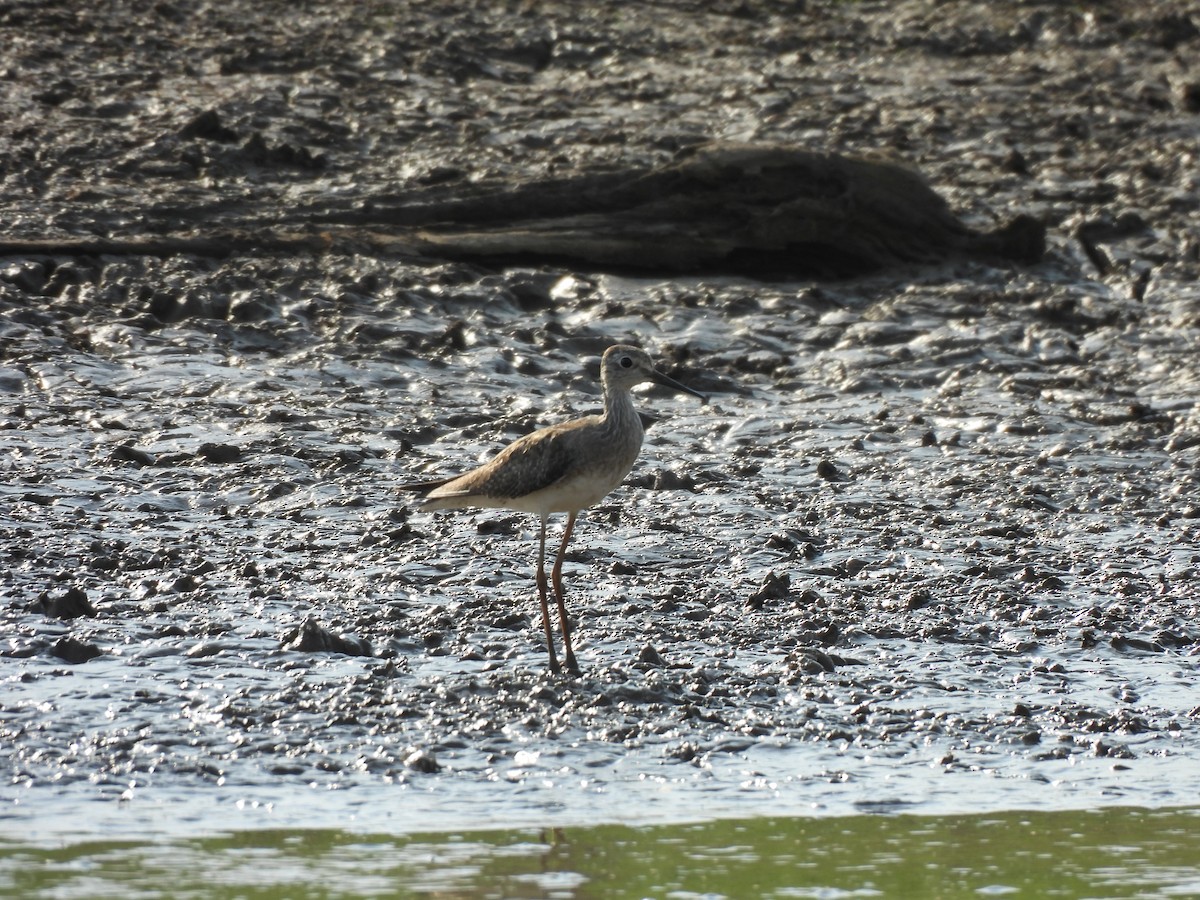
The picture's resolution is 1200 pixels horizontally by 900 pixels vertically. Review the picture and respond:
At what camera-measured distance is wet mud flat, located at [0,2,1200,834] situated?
6.81m

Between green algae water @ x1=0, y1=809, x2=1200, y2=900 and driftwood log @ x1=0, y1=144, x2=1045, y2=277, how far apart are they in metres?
6.78

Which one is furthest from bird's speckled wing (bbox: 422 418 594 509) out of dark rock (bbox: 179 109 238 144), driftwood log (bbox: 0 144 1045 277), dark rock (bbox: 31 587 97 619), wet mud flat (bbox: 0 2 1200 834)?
dark rock (bbox: 179 109 238 144)

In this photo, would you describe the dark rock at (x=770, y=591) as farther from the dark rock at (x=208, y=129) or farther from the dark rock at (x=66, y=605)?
the dark rock at (x=208, y=129)

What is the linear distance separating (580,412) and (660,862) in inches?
207

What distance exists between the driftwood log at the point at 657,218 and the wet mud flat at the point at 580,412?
210mm

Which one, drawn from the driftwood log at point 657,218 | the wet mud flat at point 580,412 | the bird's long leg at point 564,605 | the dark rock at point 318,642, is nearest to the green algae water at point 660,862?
the wet mud flat at point 580,412

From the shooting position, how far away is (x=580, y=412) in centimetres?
1086

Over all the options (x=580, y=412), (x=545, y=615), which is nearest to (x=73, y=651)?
(x=545, y=615)

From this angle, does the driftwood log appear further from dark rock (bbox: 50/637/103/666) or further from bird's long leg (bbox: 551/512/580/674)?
dark rock (bbox: 50/637/103/666)

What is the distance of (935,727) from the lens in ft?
23.3

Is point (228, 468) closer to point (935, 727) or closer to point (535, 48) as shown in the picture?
point (935, 727)

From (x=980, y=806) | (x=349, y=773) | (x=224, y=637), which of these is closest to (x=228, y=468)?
(x=224, y=637)

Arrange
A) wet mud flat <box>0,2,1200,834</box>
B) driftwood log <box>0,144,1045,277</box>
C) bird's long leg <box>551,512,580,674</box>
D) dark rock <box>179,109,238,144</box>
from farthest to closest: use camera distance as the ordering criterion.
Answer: dark rock <box>179,109,238,144</box> < driftwood log <box>0,144,1045,277</box> < bird's long leg <box>551,512,580,674</box> < wet mud flat <box>0,2,1200,834</box>

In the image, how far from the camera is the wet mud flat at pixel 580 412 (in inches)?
268
